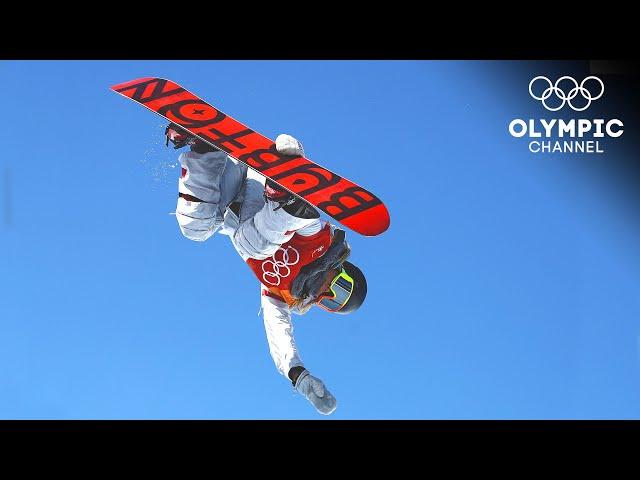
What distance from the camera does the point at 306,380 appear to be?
15.0 feet

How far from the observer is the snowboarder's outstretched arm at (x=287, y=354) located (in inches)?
180

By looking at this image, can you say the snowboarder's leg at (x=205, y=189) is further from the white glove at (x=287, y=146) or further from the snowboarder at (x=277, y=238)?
the white glove at (x=287, y=146)

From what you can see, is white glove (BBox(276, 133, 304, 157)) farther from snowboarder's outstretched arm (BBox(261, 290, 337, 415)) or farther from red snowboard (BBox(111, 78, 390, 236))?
snowboarder's outstretched arm (BBox(261, 290, 337, 415))

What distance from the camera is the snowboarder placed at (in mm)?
4305

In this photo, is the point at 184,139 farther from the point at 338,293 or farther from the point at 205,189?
the point at 338,293

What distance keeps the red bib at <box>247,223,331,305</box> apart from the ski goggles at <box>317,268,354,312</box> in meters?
0.16

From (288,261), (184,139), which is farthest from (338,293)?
(184,139)

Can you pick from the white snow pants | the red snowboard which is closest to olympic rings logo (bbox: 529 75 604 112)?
the red snowboard

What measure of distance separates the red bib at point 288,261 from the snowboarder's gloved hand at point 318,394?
385mm

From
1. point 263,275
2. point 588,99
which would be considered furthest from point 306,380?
point 588,99

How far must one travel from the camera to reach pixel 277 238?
443cm

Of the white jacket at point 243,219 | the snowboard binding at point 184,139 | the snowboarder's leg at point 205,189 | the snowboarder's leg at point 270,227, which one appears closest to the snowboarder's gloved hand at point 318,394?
the white jacket at point 243,219
